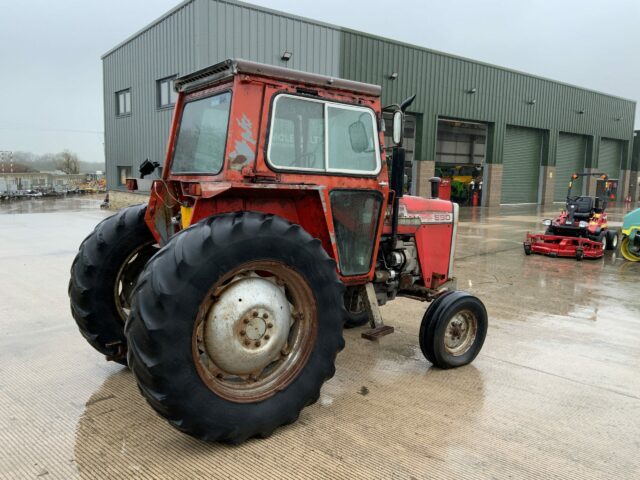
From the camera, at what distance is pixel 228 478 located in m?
2.57

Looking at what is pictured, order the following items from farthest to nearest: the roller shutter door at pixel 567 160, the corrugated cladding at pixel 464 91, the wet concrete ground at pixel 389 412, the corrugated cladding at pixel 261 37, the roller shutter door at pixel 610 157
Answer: the roller shutter door at pixel 610 157 → the roller shutter door at pixel 567 160 → the corrugated cladding at pixel 464 91 → the corrugated cladding at pixel 261 37 → the wet concrete ground at pixel 389 412

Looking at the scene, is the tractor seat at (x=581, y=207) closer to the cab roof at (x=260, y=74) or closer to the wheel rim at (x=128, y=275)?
the cab roof at (x=260, y=74)

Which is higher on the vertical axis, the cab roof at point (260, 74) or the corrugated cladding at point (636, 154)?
the corrugated cladding at point (636, 154)

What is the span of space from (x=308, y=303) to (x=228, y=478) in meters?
1.05

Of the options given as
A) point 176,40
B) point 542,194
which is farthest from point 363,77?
point 542,194

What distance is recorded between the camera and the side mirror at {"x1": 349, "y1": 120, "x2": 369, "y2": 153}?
3715mm

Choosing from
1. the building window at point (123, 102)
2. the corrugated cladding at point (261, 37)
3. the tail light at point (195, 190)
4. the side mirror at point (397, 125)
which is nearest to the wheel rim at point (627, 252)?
the side mirror at point (397, 125)

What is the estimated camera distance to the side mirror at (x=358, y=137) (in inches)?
146

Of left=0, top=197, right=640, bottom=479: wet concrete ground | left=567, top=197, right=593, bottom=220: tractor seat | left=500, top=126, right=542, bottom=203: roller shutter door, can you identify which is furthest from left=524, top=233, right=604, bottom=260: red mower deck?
left=500, top=126, right=542, bottom=203: roller shutter door

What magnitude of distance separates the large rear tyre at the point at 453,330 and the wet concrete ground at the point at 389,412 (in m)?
0.13

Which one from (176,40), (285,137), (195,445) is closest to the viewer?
(195,445)

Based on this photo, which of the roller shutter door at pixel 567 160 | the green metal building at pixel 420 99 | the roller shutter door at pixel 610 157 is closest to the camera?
the green metal building at pixel 420 99

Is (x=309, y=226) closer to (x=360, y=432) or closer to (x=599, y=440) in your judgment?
(x=360, y=432)

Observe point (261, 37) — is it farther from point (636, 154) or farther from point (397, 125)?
point (636, 154)
